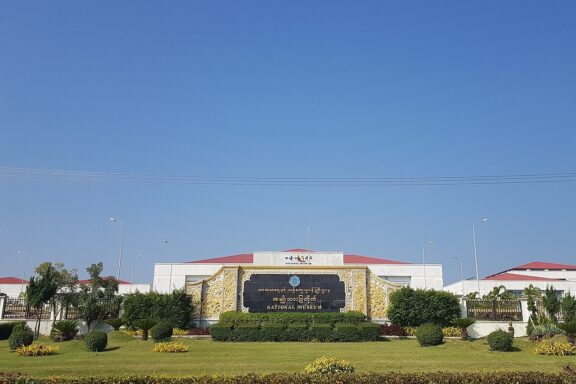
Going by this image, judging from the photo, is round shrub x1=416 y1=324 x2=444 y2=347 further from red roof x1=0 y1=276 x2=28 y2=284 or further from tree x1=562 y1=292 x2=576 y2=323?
red roof x1=0 y1=276 x2=28 y2=284

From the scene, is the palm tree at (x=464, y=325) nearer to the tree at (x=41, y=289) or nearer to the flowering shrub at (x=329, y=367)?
the flowering shrub at (x=329, y=367)

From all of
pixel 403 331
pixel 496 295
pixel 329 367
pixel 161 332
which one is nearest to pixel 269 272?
pixel 403 331

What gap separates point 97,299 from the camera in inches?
1308

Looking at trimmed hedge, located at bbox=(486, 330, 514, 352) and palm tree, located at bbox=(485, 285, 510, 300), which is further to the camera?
palm tree, located at bbox=(485, 285, 510, 300)

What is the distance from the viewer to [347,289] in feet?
111

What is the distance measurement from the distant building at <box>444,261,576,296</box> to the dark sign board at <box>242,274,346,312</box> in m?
27.8

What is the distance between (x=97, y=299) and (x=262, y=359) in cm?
1746

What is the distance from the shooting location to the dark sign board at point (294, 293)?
33.3 m

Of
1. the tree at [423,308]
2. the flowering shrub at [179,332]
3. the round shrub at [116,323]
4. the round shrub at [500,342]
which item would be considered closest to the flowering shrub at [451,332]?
the tree at [423,308]

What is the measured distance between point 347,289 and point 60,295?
19683 mm

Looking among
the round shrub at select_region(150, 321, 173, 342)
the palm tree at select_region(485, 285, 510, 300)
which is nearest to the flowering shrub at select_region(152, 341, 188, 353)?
the round shrub at select_region(150, 321, 173, 342)

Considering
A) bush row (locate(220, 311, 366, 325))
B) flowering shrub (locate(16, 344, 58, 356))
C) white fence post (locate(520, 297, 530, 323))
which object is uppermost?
white fence post (locate(520, 297, 530, 323))

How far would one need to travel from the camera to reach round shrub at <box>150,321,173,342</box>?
2584 centimetres

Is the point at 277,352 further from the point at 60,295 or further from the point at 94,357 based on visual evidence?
the point at 60,295
